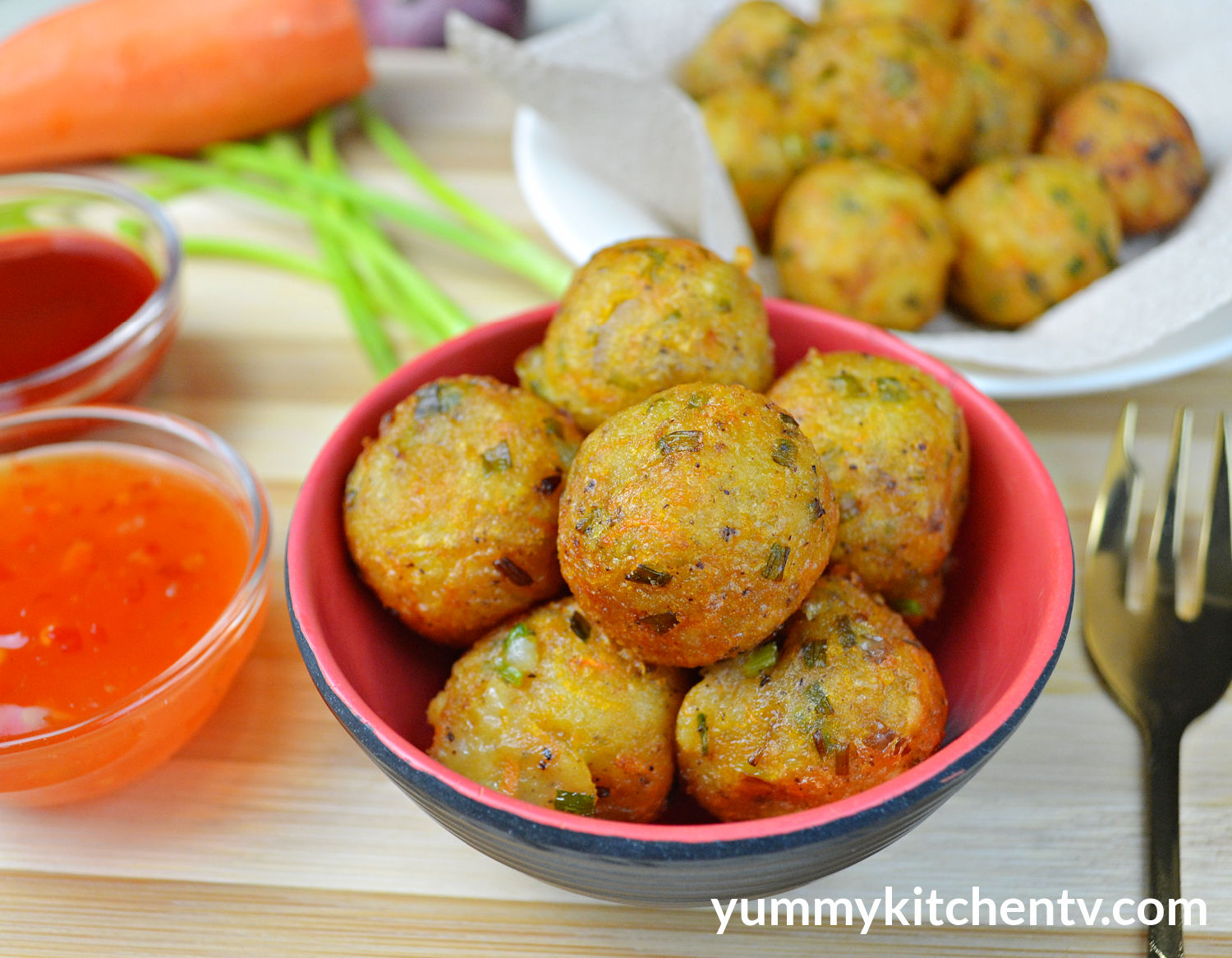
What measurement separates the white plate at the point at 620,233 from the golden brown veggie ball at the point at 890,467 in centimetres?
44

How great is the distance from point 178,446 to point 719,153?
0.94 metres

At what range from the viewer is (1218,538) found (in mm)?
1237

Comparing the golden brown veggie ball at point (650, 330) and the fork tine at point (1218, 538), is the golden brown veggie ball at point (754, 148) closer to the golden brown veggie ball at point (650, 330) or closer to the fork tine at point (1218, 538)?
the golden brown veggie ball at point (650, 330)

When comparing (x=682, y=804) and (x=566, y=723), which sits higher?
(x=566, y=723)

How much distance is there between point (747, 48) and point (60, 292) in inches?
49.4

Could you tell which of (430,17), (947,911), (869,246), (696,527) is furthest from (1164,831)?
(430,17)

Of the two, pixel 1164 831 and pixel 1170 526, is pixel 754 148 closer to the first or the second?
pixel 1170 526

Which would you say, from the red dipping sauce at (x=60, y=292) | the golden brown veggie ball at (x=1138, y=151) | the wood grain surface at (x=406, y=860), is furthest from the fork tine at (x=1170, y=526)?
the red dipping sauce at (x=60, y=292)

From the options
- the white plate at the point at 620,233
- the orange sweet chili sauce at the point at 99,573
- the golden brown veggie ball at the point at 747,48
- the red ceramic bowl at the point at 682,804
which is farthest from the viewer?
the golden brown veggie ball at the point at 747,48

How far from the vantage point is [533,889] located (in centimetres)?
100

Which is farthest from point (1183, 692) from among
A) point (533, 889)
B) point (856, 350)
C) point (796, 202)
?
point (796, 202)

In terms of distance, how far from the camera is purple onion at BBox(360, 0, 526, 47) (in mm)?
3146

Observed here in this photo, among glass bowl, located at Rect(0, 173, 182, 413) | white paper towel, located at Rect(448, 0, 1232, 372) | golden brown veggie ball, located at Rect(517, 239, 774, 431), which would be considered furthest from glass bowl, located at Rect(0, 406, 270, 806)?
white paper towel, located at Rect(448, 0, 1232, 372)

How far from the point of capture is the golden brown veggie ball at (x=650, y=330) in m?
1.00
